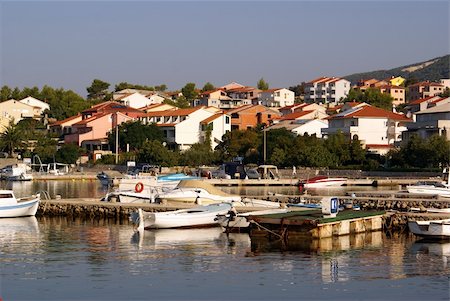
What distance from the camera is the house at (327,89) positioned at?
153m

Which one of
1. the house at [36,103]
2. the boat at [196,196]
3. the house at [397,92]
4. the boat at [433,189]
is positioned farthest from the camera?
the house at [397,92]

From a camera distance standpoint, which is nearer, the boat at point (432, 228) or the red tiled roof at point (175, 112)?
the boat at point (432, 228)

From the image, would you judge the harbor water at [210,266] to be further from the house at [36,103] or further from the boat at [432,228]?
the house at [36,103]

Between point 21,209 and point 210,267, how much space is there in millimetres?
15148

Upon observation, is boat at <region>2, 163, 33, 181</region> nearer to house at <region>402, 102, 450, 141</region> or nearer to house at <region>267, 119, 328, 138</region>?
house at <region>267, 119, 328, 138</region>

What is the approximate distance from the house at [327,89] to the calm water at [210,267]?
122091 millimetres

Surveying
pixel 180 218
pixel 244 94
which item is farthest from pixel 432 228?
pixel 244 94

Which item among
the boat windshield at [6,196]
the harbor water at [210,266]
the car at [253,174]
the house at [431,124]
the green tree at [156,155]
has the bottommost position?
the harbor water at [210,266]

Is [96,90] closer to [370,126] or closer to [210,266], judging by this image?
[370,126]

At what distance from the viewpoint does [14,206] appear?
3722cm

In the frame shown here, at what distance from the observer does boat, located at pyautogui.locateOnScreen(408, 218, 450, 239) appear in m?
29.4

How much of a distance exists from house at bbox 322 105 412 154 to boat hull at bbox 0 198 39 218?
49.7 m

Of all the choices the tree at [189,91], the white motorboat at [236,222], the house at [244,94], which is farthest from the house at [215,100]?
the white motorboat at [236,222]

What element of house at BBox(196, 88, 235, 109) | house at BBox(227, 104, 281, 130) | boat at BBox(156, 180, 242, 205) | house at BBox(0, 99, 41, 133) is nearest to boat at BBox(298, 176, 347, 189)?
boat at BBox(156, 180, 242, 205)
